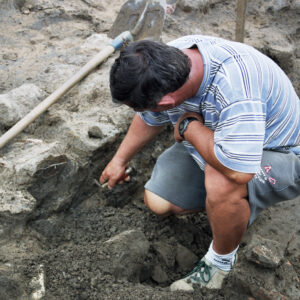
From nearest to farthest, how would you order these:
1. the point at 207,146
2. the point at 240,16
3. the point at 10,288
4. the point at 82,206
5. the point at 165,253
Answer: the point at 10,288 → the point at 207,146 → the point at 165,253 → the point at 82,206 → the point at 240,16

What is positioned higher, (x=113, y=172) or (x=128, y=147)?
(x=128, y=147)

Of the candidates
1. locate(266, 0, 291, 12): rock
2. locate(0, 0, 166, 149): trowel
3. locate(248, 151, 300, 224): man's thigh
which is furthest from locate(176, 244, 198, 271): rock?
locate(266, 0, 291, 12): rock

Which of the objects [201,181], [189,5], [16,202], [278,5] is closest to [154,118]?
[201,181]

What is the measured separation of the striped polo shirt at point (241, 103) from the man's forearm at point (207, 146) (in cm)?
4

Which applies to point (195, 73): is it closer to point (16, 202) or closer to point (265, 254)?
point (265, 254)

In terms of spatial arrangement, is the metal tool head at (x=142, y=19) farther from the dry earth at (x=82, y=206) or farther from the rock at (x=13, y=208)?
the rock at (x=13, y=208)

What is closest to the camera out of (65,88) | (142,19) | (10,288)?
(10,288)

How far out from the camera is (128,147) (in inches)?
110

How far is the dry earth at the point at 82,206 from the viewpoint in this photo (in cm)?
220

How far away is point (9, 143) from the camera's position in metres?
2.85

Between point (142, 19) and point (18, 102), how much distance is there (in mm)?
1500

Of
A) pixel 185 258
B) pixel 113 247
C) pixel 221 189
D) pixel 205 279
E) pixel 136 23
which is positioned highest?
pixel 221 189

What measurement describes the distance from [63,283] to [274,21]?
12.0ft

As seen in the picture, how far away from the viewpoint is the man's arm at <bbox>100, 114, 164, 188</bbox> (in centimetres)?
278
